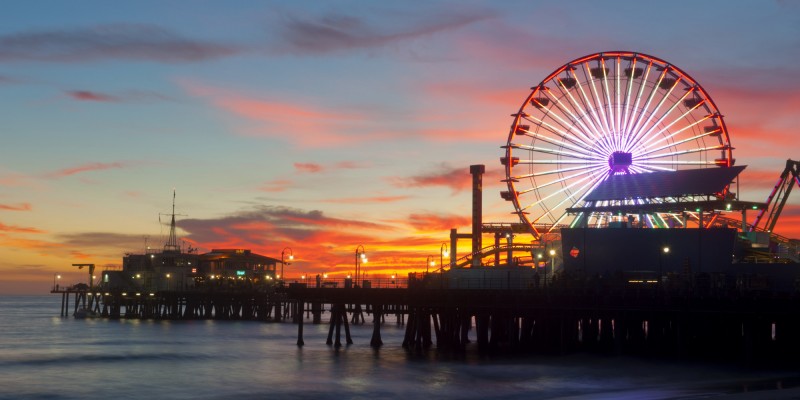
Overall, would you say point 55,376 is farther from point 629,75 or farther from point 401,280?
point 629,75

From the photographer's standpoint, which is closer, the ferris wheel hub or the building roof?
the building roof

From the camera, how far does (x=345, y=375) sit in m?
56.7

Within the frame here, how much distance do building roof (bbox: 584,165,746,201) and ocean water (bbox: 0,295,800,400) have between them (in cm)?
1914

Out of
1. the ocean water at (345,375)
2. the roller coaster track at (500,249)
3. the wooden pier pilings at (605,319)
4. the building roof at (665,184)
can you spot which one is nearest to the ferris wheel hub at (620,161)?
the building roof at (665,184)

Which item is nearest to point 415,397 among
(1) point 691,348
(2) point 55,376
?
(1) point 691,348

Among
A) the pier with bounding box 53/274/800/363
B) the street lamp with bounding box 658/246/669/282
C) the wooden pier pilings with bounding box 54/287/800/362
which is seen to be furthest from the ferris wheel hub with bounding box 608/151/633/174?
the pier with bounding box 53/274/800/363

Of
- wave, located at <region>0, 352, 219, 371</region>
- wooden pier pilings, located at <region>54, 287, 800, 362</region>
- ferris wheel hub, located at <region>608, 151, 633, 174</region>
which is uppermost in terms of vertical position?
ferris wheel hub, located at <region>608, 151, 633, 174</region>

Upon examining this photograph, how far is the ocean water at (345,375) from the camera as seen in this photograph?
48531 millimetres

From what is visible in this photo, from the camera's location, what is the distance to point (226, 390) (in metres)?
53.7

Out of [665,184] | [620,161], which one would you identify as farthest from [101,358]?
[665,184]

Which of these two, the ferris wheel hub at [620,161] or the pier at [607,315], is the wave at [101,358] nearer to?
the pier at [607,315]

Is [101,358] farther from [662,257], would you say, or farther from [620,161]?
[620,161]

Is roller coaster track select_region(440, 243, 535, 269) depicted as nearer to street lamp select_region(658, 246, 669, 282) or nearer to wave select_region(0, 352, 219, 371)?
street lamp select_region(658, 246, 669, 282)

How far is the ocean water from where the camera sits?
159 feet
